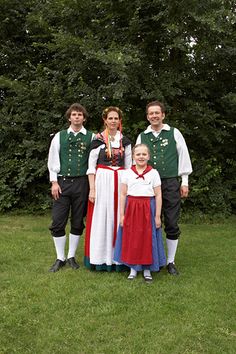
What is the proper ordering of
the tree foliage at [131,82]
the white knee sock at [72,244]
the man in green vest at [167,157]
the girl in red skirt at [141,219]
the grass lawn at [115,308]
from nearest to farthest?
the grass lawn at [115,308] < the girl in red skirt at [141,219] < the man in green vest at [167,157] < the white knee sock at [72,244] < the tree foliage at [131,82]

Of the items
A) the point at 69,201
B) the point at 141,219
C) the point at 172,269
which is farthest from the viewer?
the point at 69,201

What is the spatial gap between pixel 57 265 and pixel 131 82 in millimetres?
3799

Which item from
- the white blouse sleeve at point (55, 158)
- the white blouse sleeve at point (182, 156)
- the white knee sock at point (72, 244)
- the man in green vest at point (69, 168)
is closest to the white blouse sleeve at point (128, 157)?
the man in green vest at point (69, 168)

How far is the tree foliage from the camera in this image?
24.7 feet

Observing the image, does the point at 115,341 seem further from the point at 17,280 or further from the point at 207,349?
the point at 17,280

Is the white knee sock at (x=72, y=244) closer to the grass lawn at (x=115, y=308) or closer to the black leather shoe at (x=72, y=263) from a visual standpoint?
the black leather shoe at (x=72, y=263)

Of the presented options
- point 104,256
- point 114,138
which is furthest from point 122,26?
point 104,256

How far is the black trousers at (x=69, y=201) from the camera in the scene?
15.9 ft

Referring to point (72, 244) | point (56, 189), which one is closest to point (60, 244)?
point (72, 244)

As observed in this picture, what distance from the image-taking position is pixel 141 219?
176 inches

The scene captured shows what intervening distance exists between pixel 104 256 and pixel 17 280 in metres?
0.92

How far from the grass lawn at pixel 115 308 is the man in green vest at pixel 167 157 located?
0.58 meters

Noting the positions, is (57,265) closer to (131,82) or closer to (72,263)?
(72,263)

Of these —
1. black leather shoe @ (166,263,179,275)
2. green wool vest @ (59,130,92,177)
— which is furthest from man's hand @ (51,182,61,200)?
black leather shoe @ (166,263,179,275)
